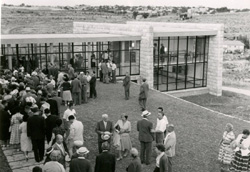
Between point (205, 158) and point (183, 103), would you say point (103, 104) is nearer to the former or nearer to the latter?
point (183, 103)

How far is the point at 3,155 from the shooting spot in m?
10.7

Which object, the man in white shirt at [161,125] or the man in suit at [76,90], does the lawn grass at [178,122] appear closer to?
the man in suit at [76,90]

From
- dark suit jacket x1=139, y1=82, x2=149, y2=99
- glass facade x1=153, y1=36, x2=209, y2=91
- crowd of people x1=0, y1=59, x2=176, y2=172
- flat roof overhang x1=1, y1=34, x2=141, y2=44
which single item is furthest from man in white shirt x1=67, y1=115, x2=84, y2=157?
glass facade x1=153, y1=36, x2=209, y2=91

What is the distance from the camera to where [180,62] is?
27859mm

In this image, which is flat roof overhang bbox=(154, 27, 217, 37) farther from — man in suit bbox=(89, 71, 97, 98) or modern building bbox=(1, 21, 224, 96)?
man in suit bbox=(89, 71, 97, 98)

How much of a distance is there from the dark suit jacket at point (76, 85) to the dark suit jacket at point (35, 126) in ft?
21.4

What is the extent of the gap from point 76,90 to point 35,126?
6868mm

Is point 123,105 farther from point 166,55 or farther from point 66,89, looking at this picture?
point 166,55

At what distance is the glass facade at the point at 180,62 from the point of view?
26.9 m

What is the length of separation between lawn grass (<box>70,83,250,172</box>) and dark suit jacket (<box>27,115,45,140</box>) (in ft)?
6.97

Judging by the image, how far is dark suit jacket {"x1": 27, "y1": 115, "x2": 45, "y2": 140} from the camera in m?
9.52

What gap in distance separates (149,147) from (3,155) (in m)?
4.57

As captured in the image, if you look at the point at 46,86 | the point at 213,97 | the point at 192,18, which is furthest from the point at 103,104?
the point at 192,18

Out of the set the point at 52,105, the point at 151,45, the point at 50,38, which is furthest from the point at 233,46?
the point at 52,105
